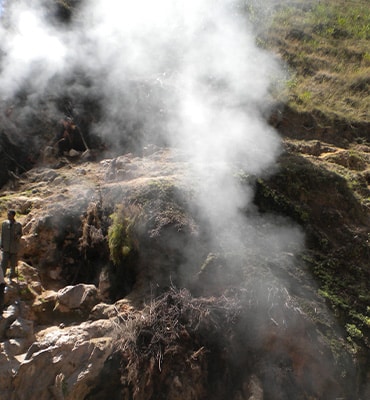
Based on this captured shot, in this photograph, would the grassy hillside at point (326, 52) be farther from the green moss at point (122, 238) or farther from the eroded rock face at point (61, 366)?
the eroded rock face at point (61, 366)

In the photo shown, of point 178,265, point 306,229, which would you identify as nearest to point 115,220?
point 178,265

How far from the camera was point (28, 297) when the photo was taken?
4148mm

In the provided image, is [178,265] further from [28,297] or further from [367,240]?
[367,240]

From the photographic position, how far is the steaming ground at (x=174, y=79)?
201 inches

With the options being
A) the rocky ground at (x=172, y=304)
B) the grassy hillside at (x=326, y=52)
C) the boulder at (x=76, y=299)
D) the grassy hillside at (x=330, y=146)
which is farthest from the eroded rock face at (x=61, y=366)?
the grassy hillside at (x=326, y=52)

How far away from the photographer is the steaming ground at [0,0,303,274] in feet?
16.8

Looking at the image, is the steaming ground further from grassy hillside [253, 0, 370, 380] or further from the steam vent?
grassy hillside [253, 0, 370, 380]

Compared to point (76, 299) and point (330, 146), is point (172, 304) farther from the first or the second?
point (330, 146)

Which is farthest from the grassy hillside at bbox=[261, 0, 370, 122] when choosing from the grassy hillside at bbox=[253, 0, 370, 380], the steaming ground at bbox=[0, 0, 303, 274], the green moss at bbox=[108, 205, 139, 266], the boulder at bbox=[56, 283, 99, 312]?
the boulder at bbox=[56, 283, 99, 312]

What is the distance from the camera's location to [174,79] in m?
8.05

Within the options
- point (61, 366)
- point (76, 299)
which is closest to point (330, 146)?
point (76, 299)

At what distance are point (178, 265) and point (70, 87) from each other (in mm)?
5145

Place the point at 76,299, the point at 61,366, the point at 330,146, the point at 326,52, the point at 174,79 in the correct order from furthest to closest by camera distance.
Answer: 1. the point at 326,52
2. the point at 174,79
3. the point at 330,146
4. the point at 76,299
5. the point at 61,366

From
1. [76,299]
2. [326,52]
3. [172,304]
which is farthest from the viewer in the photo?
[326,52]
